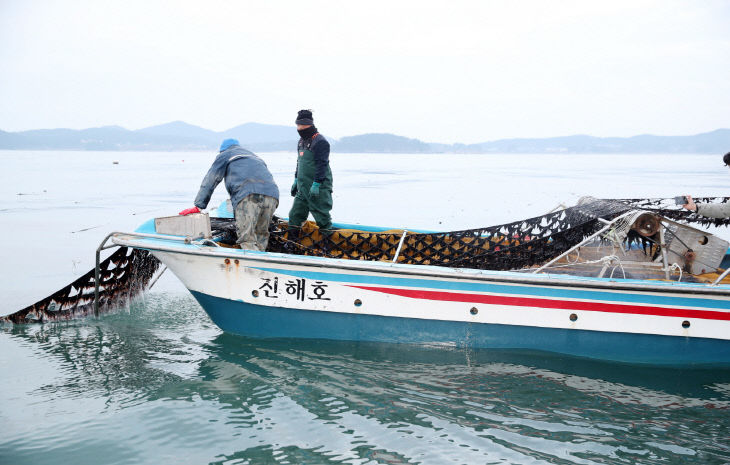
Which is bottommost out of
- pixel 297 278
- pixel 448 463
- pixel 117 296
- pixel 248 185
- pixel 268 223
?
pixel 448 463

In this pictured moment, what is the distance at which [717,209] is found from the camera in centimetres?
599

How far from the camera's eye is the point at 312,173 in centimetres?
685

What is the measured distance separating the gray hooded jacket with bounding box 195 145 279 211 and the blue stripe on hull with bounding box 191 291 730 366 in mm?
1139

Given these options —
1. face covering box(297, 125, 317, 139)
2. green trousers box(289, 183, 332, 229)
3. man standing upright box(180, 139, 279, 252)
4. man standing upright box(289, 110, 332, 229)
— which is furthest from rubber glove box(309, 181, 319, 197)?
face covering box(297, 125, 317, 139)

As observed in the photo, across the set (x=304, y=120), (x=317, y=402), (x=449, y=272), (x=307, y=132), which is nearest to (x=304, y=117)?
(x=304, y=120)

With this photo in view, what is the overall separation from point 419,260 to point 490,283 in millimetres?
1052

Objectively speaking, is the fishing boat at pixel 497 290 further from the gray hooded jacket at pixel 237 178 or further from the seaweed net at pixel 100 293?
the seaweed net at pixel 100 293

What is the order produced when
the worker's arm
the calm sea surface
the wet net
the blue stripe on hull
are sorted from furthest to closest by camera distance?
the worker's arm, the wet net, the blue stripe on hull, the calm sea surface

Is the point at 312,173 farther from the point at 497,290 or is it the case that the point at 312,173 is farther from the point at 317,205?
the point at 497,290

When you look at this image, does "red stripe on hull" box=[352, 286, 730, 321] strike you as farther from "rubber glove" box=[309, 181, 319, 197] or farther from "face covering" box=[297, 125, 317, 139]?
"face covering" box=[297, 125, 317, 139]

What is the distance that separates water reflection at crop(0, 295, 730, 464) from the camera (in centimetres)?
454

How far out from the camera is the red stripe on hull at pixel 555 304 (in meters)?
5.57

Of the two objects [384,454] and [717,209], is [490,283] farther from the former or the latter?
[717,209]

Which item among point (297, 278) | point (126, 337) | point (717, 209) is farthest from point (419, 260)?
point (126, 337)
